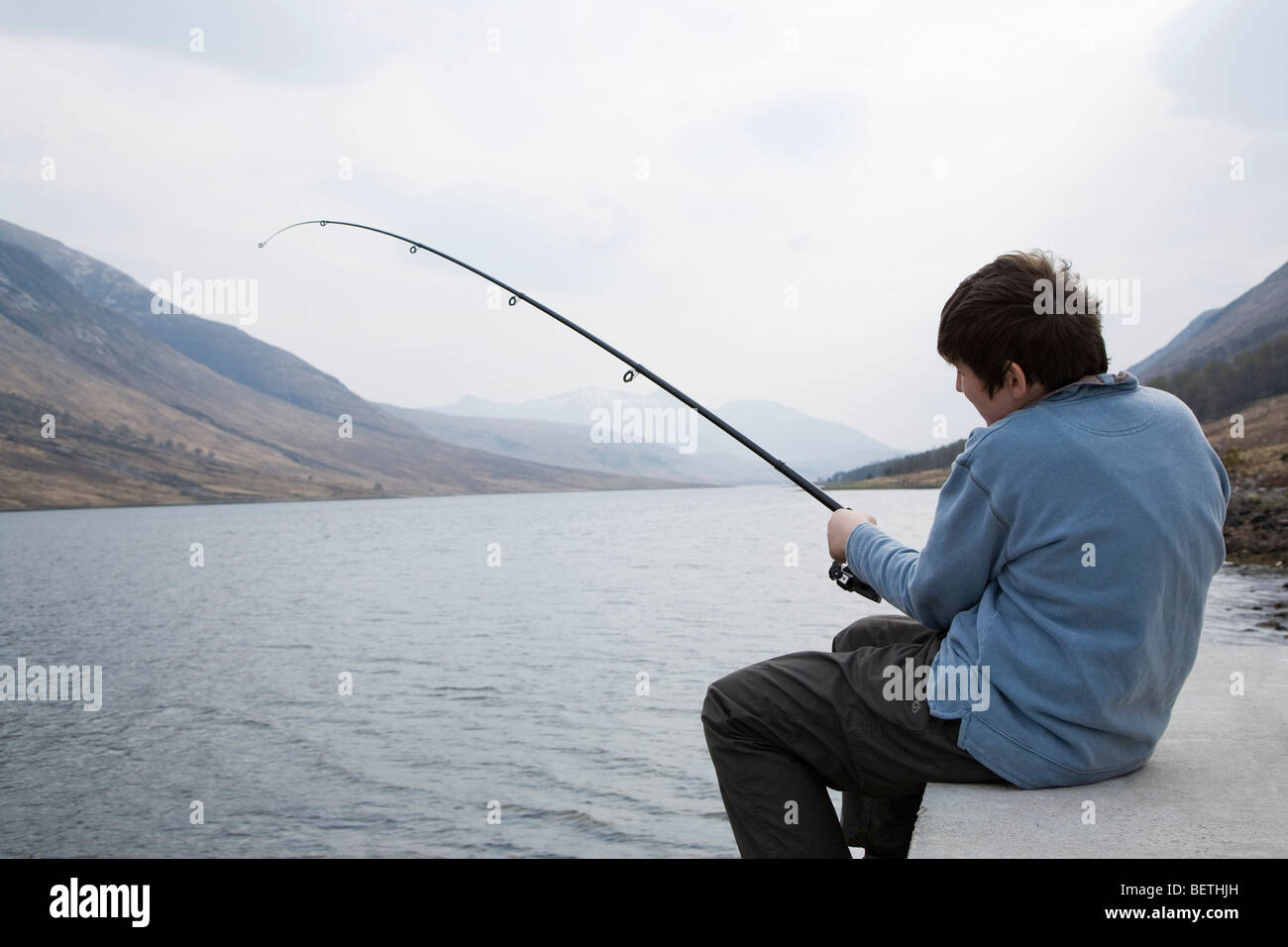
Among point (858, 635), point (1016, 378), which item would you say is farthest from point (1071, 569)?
point (858, 635)

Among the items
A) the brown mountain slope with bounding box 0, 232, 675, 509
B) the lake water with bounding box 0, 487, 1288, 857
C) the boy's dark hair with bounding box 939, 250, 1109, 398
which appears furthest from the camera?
the brown mountain slope with bounding box 0, 232, 675, 509

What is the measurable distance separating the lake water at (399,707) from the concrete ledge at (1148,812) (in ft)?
15.2

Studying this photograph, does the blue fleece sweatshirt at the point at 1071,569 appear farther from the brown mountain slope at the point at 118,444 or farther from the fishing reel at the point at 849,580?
the brown mountain slope at the point at 118,444

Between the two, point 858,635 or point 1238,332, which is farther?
point 1238,332

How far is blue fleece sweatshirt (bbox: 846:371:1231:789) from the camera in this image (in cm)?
232

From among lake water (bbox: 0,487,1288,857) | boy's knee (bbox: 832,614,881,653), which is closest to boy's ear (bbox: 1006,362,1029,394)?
boy's knee (bbox: 832,614,881,653)

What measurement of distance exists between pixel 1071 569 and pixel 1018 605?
0.17 metres

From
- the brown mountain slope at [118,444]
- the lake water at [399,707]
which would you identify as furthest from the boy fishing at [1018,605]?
the brown mountain slope at [118,444]

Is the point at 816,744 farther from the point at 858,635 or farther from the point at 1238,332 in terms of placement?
the point at 1238,332

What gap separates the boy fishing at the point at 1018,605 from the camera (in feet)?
7.63

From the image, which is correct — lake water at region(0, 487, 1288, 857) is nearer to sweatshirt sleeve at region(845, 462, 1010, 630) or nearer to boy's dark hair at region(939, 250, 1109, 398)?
sweatshirt sleeve at region(845, 462, 1010, 630)

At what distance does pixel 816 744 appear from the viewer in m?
2.67
